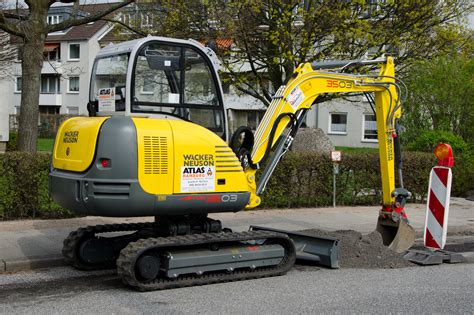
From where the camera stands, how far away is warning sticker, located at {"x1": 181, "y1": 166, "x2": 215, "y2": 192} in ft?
24.4

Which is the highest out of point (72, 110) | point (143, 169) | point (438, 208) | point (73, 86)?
point (73, 86)

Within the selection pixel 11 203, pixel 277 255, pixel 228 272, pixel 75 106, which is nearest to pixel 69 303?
pixel 228 272

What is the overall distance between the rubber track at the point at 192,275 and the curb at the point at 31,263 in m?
2.00

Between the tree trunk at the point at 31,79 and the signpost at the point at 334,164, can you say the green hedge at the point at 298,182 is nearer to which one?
the signpost at the point at 334,164

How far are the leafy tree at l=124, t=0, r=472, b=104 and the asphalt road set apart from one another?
8.41 meters

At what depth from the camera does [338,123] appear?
135ft

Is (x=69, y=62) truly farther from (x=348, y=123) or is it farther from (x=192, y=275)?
(x=192, y=275)

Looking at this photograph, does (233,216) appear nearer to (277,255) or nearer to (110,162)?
(277,255)

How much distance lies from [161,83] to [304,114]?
2.32 m

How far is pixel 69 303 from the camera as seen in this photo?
271 inches

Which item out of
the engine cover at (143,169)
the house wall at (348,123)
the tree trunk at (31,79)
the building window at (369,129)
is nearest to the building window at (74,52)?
Result: the house wall at (348,123)

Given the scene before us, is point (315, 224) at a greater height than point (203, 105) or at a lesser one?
lesser

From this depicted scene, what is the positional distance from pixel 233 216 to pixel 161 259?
232 inches

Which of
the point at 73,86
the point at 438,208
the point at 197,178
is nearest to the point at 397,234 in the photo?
the point at 438,208
